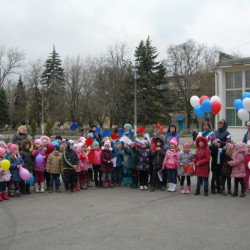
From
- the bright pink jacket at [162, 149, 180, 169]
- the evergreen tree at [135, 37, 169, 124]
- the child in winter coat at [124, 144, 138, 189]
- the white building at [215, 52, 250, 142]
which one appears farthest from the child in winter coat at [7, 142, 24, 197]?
the evergreen tree at [135, 37, 169, 124]

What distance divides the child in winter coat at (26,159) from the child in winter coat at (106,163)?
205cm

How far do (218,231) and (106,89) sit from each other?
3430 cm

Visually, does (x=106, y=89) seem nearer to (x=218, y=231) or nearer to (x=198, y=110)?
(x=198, y=110)

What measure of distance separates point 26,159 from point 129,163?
9.69 feet

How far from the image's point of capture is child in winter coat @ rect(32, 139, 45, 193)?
8312 millimetres

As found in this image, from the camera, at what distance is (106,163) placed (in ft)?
29.2

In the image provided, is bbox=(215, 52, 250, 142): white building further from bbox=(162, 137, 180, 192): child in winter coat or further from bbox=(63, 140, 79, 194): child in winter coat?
bbox=(63, 140, 79, 194): child in winter coat

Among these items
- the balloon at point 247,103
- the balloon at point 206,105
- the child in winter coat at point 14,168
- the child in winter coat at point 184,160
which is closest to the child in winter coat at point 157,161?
the child in winter coat at point 184,160

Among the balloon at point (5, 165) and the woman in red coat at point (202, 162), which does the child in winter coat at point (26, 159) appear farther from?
the woman in red coat at point (202, 162)

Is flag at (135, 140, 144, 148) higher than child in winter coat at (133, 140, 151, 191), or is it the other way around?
flag at (135, 140, 144, 148)

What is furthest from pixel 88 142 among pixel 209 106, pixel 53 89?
pixel 53 89

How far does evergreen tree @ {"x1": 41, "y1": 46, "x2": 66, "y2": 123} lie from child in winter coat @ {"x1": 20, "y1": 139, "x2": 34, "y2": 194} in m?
37.9

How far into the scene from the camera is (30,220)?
5.65 m

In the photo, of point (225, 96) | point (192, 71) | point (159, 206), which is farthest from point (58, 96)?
point (159, 206)
